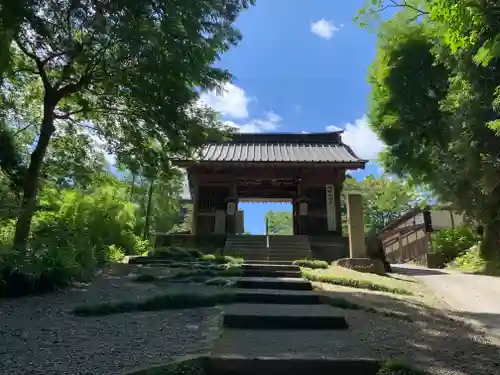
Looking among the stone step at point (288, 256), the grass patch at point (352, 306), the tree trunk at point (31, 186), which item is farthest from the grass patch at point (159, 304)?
the stone step at point (288, 256)

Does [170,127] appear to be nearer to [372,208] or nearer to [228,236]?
[228,236]

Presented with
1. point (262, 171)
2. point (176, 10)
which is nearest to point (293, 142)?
point (262, 171)

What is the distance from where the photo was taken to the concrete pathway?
5383 mm

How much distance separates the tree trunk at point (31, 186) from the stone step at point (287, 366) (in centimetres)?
463

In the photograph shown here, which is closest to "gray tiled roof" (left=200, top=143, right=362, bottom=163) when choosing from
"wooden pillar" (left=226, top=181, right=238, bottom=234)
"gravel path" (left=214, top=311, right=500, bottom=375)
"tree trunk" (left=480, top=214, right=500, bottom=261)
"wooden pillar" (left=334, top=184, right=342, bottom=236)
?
"wooden pillar" (left=334, top=184, right=342, bottom=236)

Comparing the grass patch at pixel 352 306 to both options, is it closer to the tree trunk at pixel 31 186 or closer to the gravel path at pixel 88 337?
the gravel path at pixel 88 337

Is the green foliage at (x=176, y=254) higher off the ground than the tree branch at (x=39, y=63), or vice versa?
the tree branch at (x=39, y=63)

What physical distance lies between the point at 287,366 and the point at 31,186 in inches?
255

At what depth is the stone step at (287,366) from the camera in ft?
9.82

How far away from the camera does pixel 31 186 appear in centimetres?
756

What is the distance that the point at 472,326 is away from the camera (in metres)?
4.93

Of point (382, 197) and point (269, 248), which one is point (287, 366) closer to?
point (269, 248)

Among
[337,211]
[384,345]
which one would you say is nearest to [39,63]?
[384,345]

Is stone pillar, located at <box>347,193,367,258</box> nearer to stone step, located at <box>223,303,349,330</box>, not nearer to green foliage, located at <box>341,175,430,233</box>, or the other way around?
green foliage, located at <box>341,175,430,233</box>
